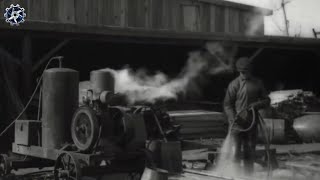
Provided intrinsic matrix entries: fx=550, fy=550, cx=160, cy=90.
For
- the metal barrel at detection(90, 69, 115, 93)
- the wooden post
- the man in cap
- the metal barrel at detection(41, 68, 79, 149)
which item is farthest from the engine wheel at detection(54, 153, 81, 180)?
the wooden post

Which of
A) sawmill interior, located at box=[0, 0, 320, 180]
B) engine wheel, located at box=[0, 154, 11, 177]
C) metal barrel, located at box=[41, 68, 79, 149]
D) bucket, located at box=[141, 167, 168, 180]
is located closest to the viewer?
bucket, located at box=[141, 167, 168, 180]

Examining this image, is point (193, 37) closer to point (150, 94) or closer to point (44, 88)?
point (150, 94)

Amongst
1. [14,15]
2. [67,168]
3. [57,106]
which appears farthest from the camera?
[14,15]

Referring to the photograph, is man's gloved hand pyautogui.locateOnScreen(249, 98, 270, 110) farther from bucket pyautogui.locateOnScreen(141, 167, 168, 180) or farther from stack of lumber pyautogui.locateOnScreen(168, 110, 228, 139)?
stack of lumber pyautogui.locateOnScreen(168, 110, 228, 139)

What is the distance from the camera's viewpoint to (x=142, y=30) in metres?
14.1

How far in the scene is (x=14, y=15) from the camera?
42.2 ft

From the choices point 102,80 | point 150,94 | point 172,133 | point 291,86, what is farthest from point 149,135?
point 291,86

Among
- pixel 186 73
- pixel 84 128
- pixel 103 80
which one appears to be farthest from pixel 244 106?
pixel 186 73

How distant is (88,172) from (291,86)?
14260 millimetres

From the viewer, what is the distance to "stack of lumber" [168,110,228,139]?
14.5 meters

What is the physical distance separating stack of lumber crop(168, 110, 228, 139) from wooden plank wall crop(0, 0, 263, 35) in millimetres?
3353

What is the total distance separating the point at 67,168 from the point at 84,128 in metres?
0.60

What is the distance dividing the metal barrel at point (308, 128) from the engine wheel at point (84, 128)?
29.5 feet

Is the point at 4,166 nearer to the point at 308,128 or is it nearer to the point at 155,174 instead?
the point at 155,174
